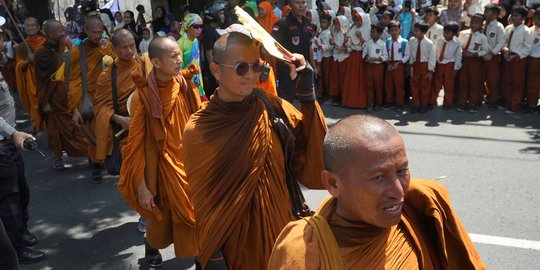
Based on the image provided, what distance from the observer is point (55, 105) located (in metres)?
7.19

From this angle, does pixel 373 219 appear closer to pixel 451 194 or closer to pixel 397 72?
pixel 451 194

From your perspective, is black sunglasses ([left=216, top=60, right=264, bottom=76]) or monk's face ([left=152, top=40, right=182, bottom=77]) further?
monk's face ([left=152, top=40, right=182, bottom=77])

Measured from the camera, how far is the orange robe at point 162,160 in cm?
390

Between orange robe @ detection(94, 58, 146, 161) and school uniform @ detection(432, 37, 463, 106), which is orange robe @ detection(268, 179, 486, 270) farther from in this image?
school uniform @ detection(432, 37, 463, 106)

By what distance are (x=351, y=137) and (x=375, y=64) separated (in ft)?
25.4

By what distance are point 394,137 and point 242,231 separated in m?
1.31

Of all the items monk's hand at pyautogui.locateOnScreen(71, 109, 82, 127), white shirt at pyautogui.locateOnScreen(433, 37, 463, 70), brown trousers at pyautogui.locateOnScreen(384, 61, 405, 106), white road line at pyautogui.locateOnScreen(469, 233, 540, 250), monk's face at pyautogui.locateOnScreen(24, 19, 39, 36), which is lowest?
white road line at pyautogui.locateOnScreen(469, 233, 540, 250)

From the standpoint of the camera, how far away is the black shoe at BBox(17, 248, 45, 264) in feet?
15.7

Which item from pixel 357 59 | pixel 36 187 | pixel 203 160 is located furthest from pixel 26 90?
pixel 203 160

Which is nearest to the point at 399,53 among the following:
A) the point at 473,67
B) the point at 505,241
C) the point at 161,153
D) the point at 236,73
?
the point at 473,67

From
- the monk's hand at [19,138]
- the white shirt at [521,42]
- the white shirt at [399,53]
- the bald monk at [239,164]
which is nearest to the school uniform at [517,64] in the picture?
the white shirt at [521,42]

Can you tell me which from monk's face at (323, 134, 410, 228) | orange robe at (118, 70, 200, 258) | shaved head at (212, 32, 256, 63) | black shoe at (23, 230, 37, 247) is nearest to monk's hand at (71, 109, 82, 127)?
black shoe at (23, 230, 37, 247)

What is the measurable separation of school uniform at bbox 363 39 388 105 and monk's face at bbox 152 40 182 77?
19.0 ft

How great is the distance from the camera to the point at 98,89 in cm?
497
